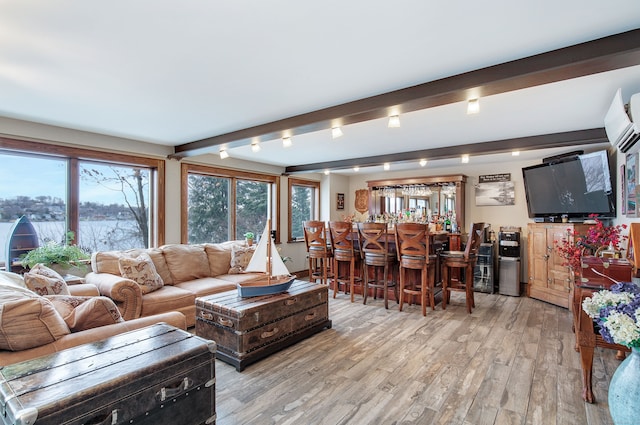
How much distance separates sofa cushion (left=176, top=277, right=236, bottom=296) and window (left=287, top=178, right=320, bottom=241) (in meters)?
2.76

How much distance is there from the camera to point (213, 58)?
85.6 inches

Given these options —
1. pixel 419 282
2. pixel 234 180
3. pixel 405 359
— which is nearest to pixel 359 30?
pixel 405 359

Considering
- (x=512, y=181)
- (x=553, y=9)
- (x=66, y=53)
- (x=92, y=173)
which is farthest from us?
(x=512, y=181)

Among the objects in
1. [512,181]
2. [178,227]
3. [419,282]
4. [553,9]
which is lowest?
[419,282]

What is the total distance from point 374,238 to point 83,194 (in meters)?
3.88

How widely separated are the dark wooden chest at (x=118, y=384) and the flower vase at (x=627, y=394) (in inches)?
84.1

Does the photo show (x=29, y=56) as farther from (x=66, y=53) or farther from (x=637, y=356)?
(x=637, y=356)

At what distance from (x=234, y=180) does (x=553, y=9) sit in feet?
17.0

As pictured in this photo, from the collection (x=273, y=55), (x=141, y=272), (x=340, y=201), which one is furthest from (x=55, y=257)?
(x=340, y=201)

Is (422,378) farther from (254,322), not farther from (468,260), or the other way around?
(468,260)

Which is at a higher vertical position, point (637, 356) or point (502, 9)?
point (502, 9)

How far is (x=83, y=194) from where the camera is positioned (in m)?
4.16

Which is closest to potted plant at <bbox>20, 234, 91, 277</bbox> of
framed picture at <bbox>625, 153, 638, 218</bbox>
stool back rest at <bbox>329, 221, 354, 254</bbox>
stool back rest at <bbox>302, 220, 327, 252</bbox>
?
stool back rest at <bbox>302, 220, 327, 252</bbox>

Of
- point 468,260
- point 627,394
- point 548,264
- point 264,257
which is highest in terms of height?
point 264,257
